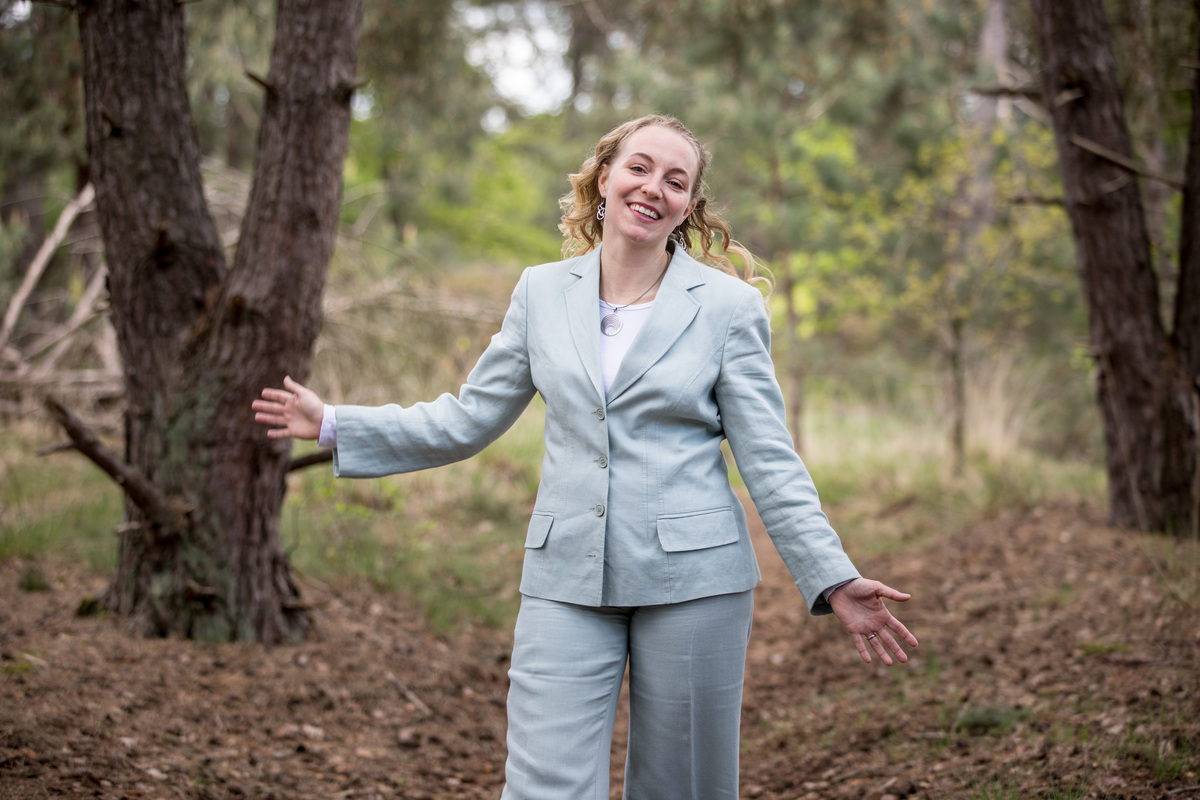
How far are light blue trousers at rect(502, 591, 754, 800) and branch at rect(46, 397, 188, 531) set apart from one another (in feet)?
7.00

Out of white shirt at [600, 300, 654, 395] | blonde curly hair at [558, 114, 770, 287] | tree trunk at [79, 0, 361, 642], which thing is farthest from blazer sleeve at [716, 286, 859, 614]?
tree trunk at [79, 0, 361, 642]

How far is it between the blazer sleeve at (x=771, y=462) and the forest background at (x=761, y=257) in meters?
0.71

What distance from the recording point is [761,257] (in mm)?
11578

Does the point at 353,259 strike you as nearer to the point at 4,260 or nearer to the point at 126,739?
the point at 4,260

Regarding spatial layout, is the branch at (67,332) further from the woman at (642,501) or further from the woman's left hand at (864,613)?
the woman's left hand at (864,613)

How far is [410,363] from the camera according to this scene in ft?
27.6

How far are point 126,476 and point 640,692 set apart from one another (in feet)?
8.01

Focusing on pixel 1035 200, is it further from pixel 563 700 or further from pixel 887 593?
pixel 563 700

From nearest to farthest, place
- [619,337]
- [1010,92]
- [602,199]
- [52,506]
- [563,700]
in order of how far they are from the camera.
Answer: [563,700] → [619,337] → [602,199] → [1010,92] → [52,506]

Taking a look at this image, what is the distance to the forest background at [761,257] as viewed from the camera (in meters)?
6.33

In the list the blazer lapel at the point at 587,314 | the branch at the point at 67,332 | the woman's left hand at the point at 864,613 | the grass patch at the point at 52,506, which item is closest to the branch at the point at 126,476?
the grass patch at the point at 52,506

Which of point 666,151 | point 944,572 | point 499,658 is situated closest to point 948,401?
point 944,572

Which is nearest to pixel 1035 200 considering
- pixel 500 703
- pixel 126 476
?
pixel 500 703

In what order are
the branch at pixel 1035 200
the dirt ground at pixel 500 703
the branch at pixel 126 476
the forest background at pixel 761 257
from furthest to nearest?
the forest background at pixel 761 257 < the branch at pixel 1035 200 < the branch at pixel 126 476 < the dirt ground at pixel 500 703
